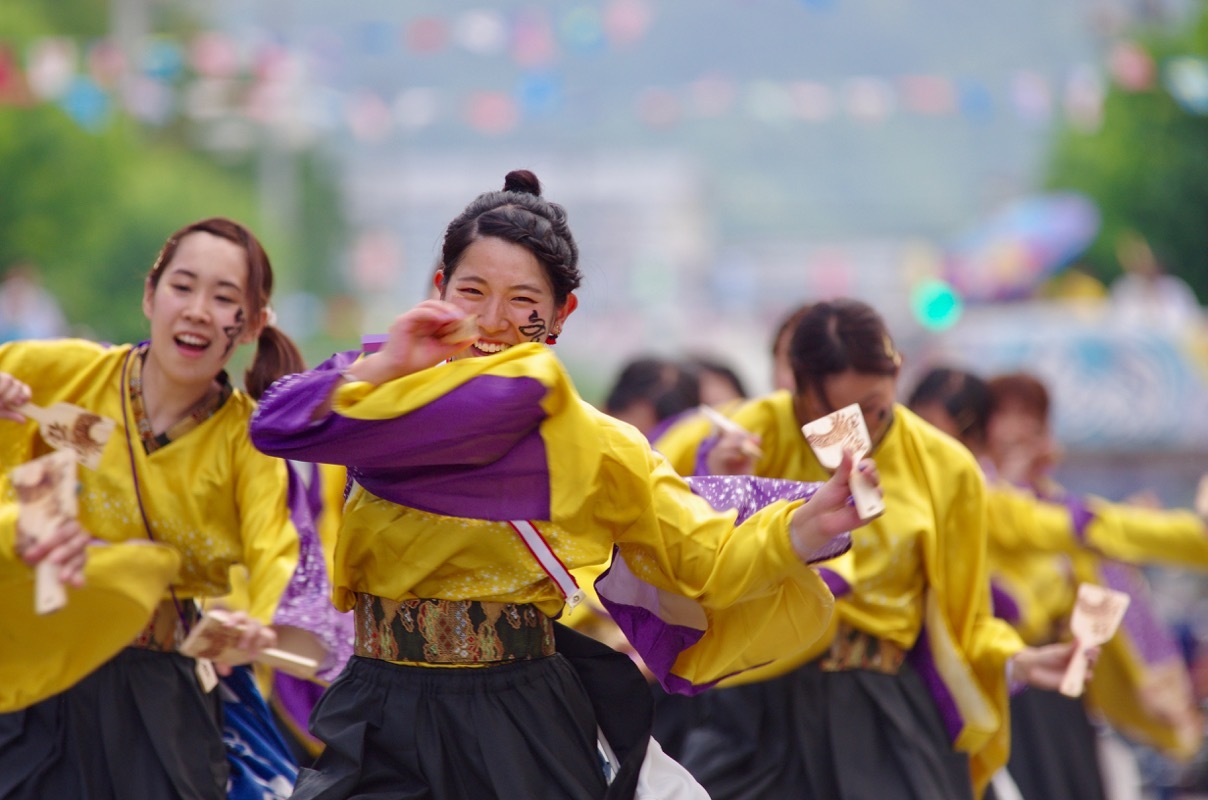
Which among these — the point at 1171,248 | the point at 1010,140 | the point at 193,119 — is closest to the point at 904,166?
the point at 1010,140

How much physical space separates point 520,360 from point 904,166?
635 ft

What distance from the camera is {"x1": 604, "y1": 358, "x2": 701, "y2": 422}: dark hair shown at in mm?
7098

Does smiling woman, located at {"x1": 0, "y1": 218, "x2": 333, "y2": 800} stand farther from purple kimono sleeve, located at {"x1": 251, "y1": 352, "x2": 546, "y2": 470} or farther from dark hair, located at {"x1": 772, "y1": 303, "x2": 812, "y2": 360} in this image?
dark hair, located at {"x1": 772, "y1": 303, "x2": 812, "y2": 360}

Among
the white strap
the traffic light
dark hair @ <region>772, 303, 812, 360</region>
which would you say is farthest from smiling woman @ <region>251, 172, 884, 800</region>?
the traffic light

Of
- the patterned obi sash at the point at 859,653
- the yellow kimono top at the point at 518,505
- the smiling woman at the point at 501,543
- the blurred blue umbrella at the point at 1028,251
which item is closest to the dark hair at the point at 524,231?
the smiling woman at the point at 501,543

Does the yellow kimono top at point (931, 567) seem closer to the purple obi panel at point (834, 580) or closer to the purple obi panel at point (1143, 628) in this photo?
the purple obi panel at point (834, 580)

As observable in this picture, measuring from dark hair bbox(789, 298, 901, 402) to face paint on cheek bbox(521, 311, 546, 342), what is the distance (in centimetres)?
129

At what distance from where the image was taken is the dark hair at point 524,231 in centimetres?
355

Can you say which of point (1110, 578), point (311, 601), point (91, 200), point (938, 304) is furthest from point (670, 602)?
point (91, 200)

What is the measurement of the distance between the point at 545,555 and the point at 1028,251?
34.7 meters

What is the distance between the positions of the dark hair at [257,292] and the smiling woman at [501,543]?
0.92 m

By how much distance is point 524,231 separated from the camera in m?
3.54

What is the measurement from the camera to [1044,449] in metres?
7.16

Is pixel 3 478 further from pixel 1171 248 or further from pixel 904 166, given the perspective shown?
pixel 904 166
